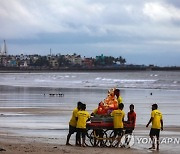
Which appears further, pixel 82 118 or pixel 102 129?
pixel 102 129

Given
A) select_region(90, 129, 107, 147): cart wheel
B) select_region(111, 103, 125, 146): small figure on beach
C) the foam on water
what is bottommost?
the foam on water

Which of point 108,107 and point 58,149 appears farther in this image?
point 108,107

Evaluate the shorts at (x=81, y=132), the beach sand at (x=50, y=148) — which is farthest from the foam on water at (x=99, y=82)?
the shorts at (x=81, y=132)

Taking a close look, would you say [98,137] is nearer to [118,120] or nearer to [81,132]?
[81,132]

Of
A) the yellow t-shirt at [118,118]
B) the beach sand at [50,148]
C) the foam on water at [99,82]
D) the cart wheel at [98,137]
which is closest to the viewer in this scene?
the beach sand at [50,148]

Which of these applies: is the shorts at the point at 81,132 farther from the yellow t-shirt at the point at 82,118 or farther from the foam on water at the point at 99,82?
the foam on water at the point at 99,82

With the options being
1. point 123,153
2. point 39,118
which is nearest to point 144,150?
point 123,153

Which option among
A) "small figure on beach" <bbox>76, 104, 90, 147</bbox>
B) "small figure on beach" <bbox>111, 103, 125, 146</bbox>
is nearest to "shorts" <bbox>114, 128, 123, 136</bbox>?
"small figure on beach" <bbox>111, 103, 125, 146</bbox>

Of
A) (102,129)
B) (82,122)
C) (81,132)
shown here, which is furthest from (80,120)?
(102,129)

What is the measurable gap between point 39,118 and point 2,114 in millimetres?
2884

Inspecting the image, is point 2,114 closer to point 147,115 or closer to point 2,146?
point 147,115

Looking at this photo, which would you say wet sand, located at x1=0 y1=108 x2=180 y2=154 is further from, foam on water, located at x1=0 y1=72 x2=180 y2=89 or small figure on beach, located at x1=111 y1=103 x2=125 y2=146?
foam on water, located at x1=0 y1=72 x2=180 y2=89

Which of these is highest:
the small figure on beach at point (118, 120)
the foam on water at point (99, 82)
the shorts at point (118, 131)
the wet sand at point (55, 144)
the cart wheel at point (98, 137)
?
the small figure on beach at point (118, 120)

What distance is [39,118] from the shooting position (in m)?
25.5
